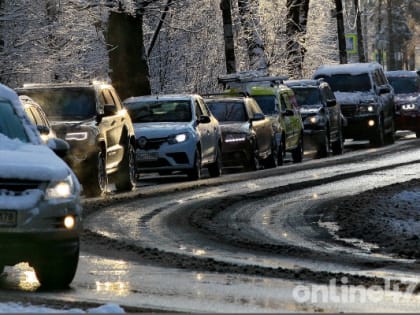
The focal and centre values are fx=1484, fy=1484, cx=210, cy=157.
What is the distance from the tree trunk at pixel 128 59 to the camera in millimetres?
34781

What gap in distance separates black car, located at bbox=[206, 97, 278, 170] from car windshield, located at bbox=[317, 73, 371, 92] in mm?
8665

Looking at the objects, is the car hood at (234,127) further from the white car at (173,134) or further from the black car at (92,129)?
the black car at (92,129)

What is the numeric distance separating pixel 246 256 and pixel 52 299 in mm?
3608

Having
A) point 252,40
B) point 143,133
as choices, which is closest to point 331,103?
point 143,133

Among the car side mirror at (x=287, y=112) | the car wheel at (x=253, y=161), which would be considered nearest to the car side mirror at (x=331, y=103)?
the car side mirror at (x=287, y=112)

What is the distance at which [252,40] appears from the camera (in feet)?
160

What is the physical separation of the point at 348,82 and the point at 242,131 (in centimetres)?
1141

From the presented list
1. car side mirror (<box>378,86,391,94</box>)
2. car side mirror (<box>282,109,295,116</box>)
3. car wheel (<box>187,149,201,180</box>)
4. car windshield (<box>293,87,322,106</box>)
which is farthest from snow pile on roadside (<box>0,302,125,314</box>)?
car side mirror (<box>378,86,391,94</box>)

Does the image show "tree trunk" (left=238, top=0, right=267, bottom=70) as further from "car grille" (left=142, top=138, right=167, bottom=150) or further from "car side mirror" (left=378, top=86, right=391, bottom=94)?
"car grille" (left=142, top=138, right=167, bottom=150)

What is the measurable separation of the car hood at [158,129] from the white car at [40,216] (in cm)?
1464

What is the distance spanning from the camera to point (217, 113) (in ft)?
103

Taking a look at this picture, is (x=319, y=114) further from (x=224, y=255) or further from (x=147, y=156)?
(x=224, y=255)

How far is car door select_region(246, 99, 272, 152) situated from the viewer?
31094 mm

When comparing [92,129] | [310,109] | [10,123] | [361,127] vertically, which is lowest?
[361,127]
